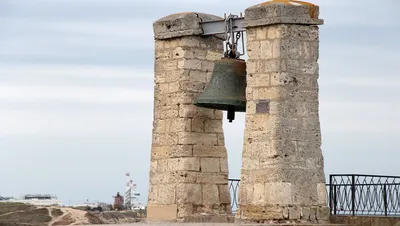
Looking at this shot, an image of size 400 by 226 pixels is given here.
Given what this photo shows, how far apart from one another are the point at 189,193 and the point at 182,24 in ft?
9.80

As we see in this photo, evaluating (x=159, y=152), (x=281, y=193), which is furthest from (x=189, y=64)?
(x=281, y=193)

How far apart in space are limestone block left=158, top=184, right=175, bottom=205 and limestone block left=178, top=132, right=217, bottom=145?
0.83 metres

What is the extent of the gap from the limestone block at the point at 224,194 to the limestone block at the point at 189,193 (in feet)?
1.46

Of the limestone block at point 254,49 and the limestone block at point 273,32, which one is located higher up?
the limestone block at point 273,32

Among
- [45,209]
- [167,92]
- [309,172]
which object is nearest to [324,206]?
[309,172]

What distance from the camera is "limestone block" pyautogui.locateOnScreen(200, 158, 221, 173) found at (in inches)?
795

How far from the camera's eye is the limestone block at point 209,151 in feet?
66.0

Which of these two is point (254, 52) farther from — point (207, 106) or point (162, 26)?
point (162, 26)

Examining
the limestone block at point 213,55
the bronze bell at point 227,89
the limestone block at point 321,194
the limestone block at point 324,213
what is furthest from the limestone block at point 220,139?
the limestone block at point 324,213

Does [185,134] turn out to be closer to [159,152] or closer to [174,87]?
[159,152]

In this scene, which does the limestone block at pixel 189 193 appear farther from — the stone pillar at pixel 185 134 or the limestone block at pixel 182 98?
the limestone block at pixel 182 98

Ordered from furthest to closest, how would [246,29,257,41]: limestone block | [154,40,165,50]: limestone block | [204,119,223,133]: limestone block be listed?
1. [154,40,165,50]: limestone block
2. [204,119,223,133]: limestone block
3. [246,29,257,41]: limestone block

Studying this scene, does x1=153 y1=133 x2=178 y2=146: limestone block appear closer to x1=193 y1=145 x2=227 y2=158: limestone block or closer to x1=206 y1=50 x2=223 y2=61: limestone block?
x1=193 y1=145 x2=227 y2=158: limestone block

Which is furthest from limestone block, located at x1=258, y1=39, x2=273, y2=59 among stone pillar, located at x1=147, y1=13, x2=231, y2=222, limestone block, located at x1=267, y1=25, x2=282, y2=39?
stone pillar, located at x1=147, y1=13, x2=231, y2=222
